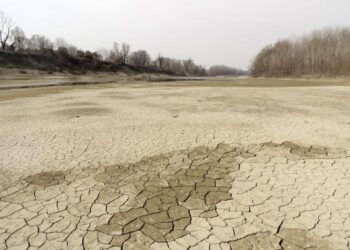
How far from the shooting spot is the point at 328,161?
177 inches

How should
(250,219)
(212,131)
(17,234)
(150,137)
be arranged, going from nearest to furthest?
(17,234) → (250,219) → (150,137) → (212,131)

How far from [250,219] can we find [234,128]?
4196 millimetres

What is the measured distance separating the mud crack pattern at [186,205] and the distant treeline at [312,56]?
170 ft

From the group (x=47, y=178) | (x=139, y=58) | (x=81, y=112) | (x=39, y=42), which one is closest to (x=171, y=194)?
(x=47, y=178)

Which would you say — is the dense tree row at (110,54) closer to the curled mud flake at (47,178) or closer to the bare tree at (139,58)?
the bare tree at (139,58)

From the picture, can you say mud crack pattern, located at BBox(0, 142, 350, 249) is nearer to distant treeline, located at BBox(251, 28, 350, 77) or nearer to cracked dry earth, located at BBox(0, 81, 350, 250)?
cracked dry earth, located at BBox(0, 81, 350, 250)

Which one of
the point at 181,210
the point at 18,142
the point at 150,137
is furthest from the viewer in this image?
the point at 150,137

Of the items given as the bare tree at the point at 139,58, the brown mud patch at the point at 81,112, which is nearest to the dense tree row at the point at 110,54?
the bare tree at the point at 139,58

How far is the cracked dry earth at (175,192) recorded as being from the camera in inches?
101

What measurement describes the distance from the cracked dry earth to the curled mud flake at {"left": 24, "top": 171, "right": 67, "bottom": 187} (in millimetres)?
16

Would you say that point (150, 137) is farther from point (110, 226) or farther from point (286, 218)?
point (286, 218)

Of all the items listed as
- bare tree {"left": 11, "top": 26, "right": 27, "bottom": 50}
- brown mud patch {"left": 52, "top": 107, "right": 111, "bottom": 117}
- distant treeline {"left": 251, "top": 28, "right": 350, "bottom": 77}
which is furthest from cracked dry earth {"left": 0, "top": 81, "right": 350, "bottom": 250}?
bare tree {"left": 11, "top": 26, "right": 27, "bottom": 50}

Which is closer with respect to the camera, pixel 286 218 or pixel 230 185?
pixel 286 218

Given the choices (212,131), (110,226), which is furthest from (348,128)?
(110,226)
